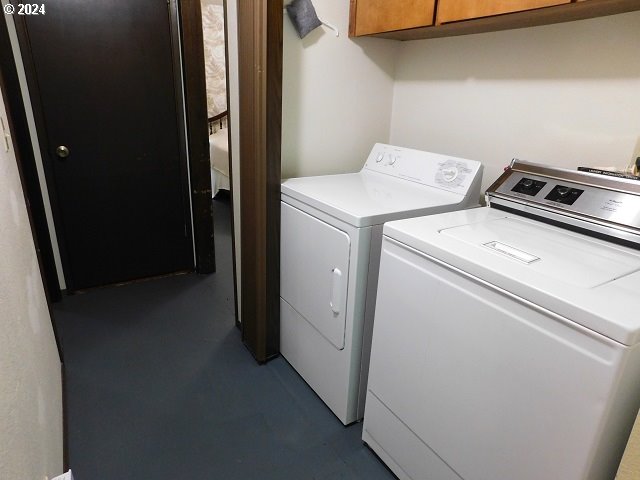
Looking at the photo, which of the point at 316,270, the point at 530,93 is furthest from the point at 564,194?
the point at 316,270

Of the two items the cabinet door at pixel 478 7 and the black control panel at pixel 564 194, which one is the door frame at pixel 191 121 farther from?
the black control panel at pixel 564 194

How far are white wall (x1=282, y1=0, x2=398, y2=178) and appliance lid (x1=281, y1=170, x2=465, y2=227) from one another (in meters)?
0.18

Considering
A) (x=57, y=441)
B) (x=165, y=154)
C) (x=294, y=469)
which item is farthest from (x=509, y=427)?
(x=165, y=154)

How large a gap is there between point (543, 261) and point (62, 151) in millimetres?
2528

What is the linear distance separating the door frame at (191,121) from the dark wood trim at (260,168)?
96cm

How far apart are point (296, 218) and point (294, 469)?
97 cm

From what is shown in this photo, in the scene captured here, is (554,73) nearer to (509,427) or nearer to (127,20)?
(509,427)

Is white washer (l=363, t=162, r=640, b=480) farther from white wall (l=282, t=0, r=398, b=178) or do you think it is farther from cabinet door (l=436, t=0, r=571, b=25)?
white wall (l=282, t=0, r=398, b=178)

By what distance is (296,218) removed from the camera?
1.72 meters

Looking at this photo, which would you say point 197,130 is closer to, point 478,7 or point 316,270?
point 316,270

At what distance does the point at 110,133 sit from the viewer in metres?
2.45

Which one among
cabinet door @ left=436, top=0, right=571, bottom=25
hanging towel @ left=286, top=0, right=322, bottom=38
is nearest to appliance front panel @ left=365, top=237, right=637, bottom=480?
cabinet door @ left=436, top=0, right=571, bottom=25

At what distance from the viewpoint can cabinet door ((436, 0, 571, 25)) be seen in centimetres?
121

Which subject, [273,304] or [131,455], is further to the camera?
[273,304]
